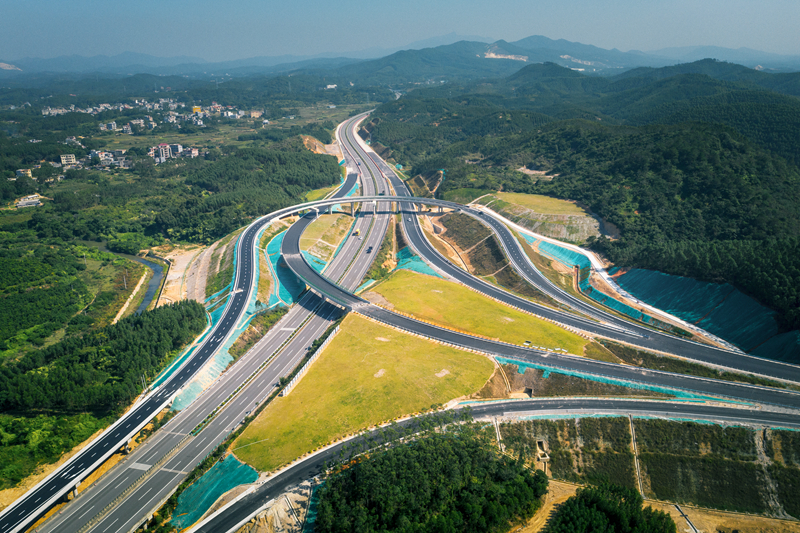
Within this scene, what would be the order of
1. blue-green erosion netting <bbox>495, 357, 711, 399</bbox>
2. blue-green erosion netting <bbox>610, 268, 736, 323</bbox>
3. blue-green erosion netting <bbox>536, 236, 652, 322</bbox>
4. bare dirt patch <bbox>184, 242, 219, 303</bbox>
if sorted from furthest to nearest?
bare dirt patch <bbox>184, 242, 219, 303</bbox> < blue-green erosion netting <bbox>536, 236, 652, 322</bbox> < blue-green erosion netting <bbox>610, 268, 736, 323</bbox> < blue-green erosion netting <bbox>495, 357, 711, 399</bbox>

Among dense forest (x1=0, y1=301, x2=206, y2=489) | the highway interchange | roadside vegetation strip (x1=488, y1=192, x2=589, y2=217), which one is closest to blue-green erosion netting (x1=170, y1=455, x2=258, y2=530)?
the highway interchange

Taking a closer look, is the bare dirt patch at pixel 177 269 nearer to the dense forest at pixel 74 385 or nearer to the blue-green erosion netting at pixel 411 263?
the dense forest at pixel 74 385

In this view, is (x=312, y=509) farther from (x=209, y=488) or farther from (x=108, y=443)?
(x=108, y=443)

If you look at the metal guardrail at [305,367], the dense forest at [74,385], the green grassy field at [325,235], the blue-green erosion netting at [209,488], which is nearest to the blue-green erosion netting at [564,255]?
the green grassy field at [325,235]

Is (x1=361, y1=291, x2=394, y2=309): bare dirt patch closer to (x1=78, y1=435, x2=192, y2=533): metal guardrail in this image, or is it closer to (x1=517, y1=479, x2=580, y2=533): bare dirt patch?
(x1=78, y1=435, x2=192, y2=533): metal guardrail

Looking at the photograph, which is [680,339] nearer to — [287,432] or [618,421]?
[618,421]

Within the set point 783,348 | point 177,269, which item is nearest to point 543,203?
point 783,348
